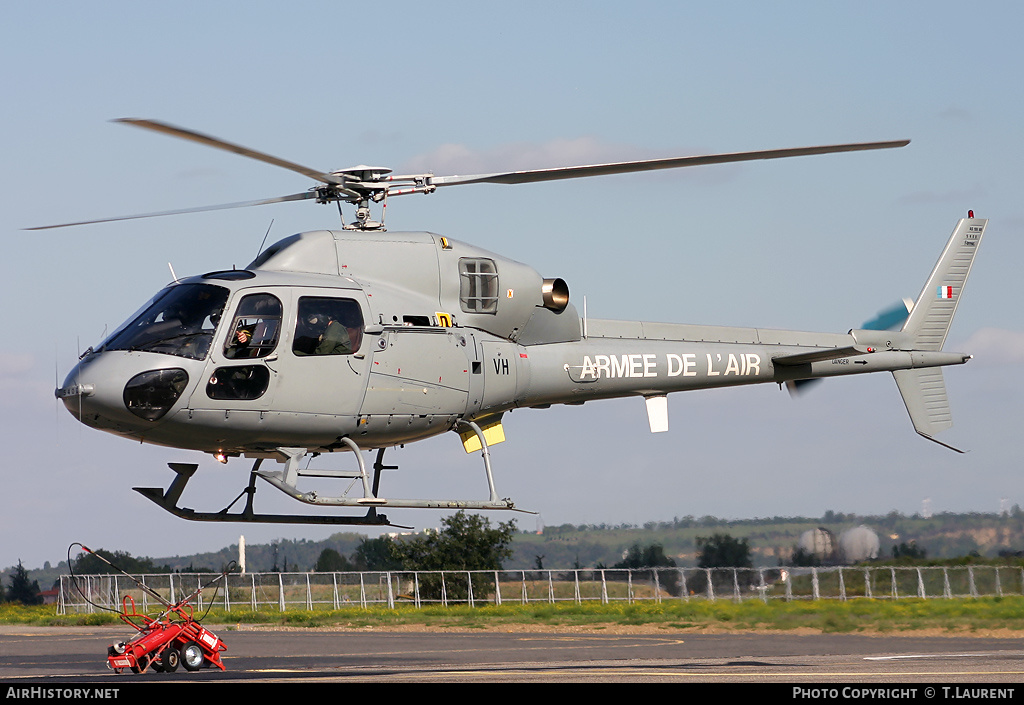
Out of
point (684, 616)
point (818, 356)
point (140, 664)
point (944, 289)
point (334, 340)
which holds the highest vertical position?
point (944, 289)

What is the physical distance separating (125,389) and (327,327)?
246 cm

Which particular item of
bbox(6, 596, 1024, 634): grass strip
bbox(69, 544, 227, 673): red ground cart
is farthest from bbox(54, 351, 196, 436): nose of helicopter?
bbox(6, 596, 1024, 634): grass strip

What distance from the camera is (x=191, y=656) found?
73.0 ft

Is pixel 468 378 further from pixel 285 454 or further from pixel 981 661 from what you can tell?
pixel 981 661

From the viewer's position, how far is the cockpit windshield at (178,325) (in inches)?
535

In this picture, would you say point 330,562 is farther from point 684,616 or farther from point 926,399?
point 926,399

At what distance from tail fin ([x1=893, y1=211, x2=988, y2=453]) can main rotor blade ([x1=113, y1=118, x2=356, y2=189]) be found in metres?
11.2

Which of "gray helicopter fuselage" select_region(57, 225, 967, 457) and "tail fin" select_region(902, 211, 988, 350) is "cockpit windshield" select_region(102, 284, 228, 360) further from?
"tail fin" select_region(902, 211, 988, 350)

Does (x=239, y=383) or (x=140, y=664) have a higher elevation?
(x=239, y=383)

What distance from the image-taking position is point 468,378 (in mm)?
15820

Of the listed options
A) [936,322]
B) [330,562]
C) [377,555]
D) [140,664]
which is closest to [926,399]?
[936,322]

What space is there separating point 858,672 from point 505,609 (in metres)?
23.1

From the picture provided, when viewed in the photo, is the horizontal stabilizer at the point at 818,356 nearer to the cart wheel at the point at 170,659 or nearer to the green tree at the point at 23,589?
the cart wheel at the point at 170,659

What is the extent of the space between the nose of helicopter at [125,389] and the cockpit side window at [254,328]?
664 mm
